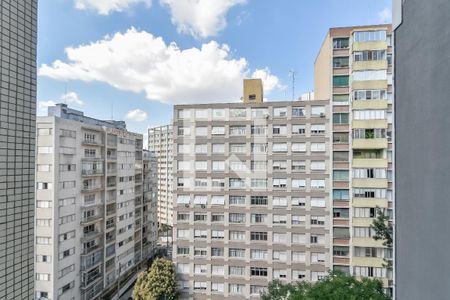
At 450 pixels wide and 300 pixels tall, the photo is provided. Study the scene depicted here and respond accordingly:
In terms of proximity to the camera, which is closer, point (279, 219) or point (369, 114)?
point (369, 114)

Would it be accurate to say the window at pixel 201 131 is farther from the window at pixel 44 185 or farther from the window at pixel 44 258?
the window at pixel 44 258

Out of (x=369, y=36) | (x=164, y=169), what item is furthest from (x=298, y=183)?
(x=164, y=169)

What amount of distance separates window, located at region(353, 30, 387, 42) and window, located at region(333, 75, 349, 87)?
2.39 metres

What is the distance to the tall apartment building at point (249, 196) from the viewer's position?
1930 centimetres

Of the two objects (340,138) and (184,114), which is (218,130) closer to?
(184,114)

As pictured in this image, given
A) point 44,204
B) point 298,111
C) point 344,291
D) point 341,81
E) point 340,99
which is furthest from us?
point 298,111

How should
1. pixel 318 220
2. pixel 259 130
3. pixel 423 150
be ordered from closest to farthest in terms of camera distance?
pixel 423 150
pixel 318 220
pixel 259 130

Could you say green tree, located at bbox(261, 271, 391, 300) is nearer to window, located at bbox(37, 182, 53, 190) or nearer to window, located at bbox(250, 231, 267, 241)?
window, located at bbox(250, 231, 267, 241)

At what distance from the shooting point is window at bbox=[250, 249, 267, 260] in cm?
1962

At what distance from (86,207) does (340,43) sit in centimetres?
2148

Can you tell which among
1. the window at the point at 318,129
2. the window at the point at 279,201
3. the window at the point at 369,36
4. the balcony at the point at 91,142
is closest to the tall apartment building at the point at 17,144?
the balcony at the point at 91,142

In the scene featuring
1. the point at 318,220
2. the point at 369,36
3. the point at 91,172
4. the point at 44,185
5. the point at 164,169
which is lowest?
the point at 318,220

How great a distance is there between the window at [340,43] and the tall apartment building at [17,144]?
17.5m

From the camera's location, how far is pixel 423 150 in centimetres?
346
